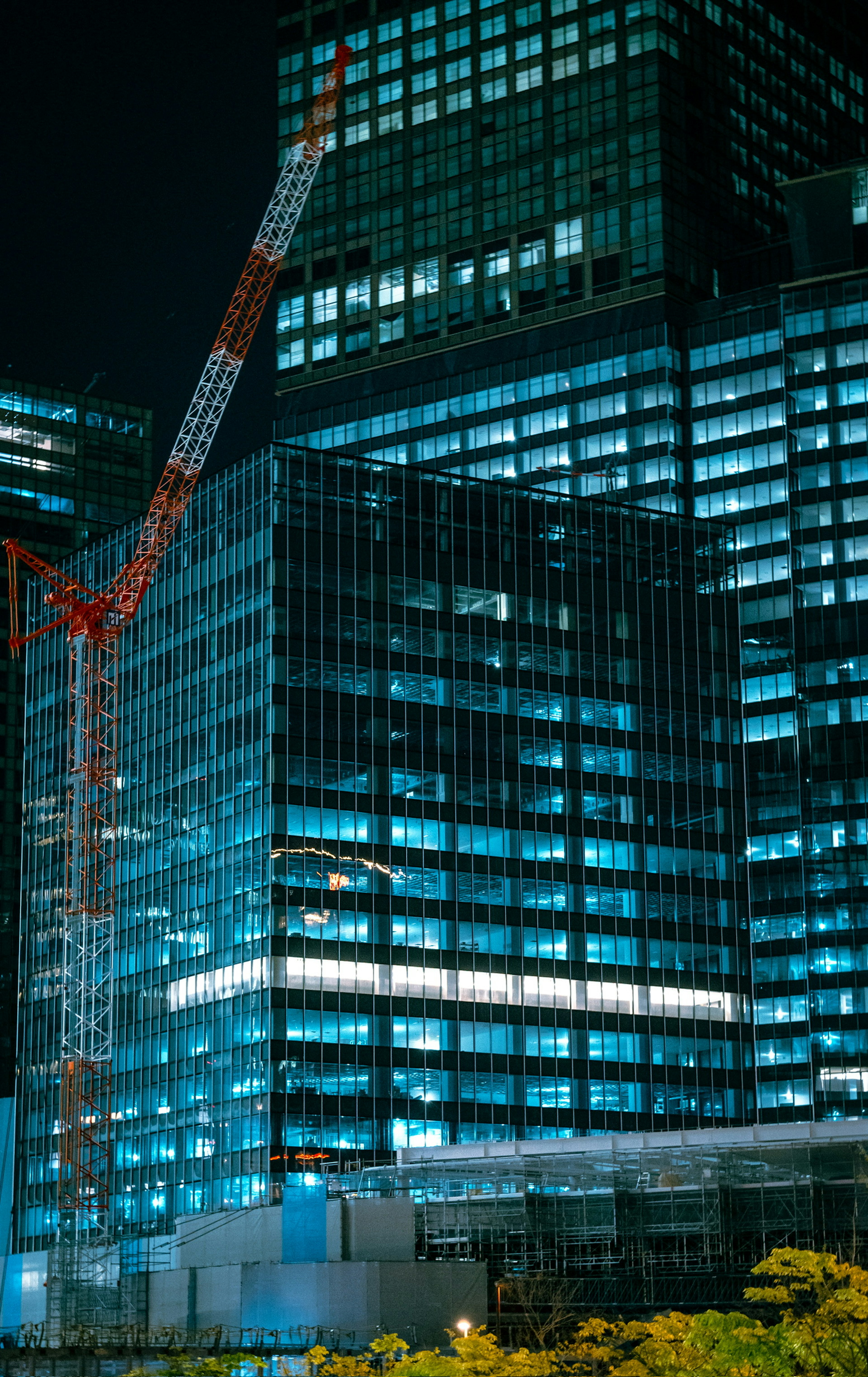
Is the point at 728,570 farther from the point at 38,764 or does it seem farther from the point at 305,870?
the point at 38,764

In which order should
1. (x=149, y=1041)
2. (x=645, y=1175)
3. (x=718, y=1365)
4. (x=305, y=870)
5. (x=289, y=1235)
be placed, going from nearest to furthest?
1. (x=718, y=1365)
2. (x=645, y=1175)
3. (x=289, y=1235)
4. (x=305, y=870)
5. (x=149, y=1041)

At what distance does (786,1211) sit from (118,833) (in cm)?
8067

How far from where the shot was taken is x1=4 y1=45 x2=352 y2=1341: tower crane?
161m

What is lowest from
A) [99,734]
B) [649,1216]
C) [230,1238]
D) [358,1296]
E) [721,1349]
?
[358,1296]

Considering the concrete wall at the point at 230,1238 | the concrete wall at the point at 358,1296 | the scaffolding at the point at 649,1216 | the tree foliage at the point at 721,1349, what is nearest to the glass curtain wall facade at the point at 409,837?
the concrete wall at the point at 230,1238

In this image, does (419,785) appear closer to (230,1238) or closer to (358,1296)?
(230,1238)

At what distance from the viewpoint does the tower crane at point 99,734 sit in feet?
529

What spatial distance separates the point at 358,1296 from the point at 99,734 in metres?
73.1

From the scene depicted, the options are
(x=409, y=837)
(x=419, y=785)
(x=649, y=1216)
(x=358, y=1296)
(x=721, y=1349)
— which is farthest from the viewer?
(x=419, y=785)

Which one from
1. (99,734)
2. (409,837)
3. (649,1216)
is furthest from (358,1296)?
(99,734)

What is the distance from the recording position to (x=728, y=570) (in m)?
186

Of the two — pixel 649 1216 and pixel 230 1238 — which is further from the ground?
pixel 649 1216

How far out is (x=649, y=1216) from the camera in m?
116

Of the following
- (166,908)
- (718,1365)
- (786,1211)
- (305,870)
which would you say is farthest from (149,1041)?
(718,1365)
